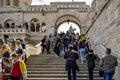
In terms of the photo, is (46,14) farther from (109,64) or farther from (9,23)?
(109,64)

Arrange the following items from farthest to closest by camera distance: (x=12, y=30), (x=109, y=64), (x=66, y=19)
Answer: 1. (x=66, y=19)
2. (x=12, y=30)
3. (x=109, y=64)

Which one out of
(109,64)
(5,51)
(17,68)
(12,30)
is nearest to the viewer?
(17,68)

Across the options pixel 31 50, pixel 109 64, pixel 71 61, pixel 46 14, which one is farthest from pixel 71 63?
pixel 46 14

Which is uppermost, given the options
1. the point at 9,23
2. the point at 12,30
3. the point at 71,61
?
the point at 9,23

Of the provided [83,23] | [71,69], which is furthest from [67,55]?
[83,23]

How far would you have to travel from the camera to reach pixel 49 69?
743 inches

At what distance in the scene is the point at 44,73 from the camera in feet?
59.6

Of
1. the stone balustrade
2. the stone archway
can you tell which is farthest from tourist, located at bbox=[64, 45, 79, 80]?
the stone archway

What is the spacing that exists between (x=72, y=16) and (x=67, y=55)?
121 ft

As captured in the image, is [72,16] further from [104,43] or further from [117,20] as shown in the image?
[117,20]

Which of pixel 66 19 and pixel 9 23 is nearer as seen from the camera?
pixel 9 23

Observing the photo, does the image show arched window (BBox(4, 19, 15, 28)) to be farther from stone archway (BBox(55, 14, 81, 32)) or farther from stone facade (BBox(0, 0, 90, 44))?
stone archway (BBox(55, 14, 81, 32))

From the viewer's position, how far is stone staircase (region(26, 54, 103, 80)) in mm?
17312

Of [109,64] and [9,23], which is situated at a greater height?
[9,23]
